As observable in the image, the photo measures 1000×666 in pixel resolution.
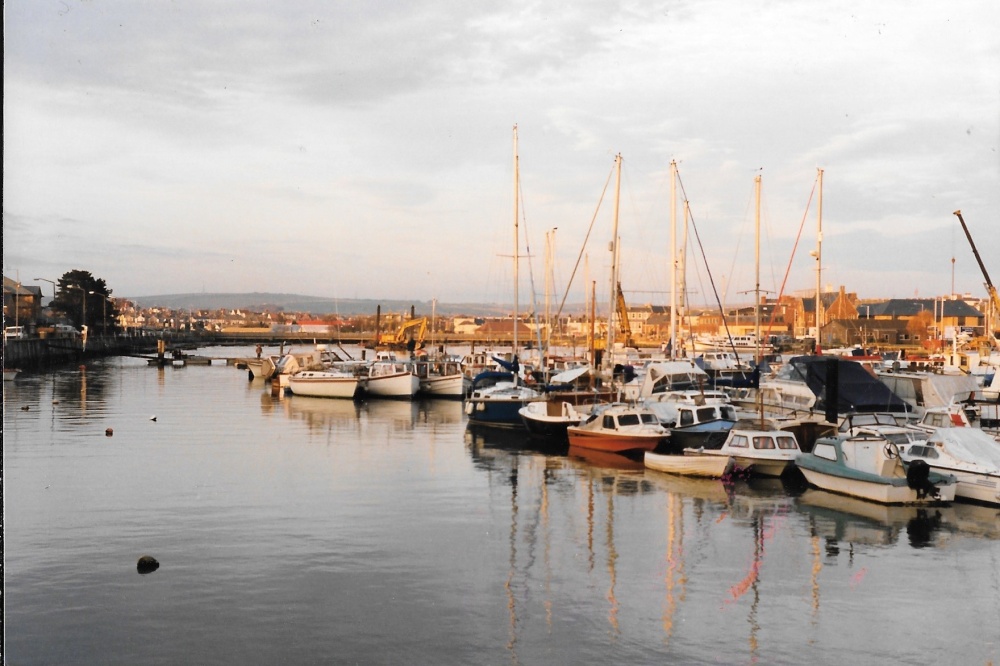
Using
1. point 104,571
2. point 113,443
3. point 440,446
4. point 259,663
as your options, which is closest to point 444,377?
point 440,446

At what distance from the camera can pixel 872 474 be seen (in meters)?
28.3

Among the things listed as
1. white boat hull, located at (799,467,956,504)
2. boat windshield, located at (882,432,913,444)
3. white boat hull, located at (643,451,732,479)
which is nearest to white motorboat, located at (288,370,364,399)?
white boat hull, located at (643,451,732,479)

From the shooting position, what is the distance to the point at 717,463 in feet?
108

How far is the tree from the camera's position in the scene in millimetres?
159375

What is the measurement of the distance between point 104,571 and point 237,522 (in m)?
5.55

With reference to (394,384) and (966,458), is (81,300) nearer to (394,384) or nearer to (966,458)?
(394,384)

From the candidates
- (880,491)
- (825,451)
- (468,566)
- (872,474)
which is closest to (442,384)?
(825,451)

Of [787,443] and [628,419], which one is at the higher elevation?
[628,419]

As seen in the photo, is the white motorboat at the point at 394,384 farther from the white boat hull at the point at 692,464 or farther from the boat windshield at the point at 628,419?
the white boat hull at the point at 692,464

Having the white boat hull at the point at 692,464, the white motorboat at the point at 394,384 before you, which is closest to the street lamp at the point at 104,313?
the white motorboat at the point at 394,384

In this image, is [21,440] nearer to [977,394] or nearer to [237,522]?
[237,522]

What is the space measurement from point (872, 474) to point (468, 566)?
1473 cm

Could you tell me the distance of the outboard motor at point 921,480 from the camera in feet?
89.8

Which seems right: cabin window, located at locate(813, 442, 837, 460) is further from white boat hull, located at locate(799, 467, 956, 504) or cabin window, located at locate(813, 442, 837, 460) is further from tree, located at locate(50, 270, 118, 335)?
tree, located at locate(50, 270, 118, 335)
